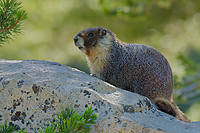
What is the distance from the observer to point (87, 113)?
5.14 ft

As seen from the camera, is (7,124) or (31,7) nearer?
(7,124)

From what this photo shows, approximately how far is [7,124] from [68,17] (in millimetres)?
7050

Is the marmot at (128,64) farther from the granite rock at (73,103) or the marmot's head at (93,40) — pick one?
the granite rock at (73,103)

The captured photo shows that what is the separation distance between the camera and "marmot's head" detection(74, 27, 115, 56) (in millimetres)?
3105

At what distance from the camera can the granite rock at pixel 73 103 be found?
5.86 ft

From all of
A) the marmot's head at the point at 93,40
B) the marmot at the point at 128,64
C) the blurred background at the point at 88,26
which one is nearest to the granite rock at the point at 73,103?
the marmot at the point at 128,64

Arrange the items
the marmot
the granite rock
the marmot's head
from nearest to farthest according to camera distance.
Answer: the granite rock → the marmot → the marmot's head

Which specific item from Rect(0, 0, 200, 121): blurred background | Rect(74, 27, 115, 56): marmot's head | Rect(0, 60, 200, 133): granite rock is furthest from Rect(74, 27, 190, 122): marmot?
Rect(0, 0, 200, 121): blurred background

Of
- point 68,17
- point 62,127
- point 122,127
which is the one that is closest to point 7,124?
point 62,127

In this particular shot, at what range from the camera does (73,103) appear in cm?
189

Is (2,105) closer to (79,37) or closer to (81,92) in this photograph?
(81,92)

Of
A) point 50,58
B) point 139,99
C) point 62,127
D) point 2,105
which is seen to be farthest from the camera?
point 50,58

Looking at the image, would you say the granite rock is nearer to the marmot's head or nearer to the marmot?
the marmot

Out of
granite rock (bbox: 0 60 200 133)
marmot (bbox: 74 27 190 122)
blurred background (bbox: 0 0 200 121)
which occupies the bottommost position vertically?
granite rock (bbox: 0 60 200 133)
